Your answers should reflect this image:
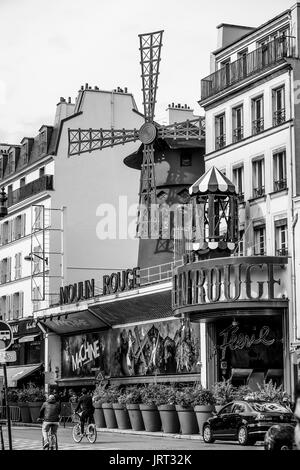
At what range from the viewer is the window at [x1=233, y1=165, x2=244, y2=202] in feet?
130

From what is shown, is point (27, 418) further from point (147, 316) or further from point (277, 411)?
point (277, 411)

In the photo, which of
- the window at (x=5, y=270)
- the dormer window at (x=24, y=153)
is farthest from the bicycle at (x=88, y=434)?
the dormer window at (x=24, y=153)

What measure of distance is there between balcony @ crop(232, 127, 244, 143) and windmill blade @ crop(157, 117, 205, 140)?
14.5 feet

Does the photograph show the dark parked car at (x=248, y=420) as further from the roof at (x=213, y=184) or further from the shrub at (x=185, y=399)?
the roof at (x=213, y=184)

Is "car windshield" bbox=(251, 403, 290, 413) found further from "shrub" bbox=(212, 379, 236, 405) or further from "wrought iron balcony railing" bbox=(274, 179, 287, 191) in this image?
"wrought iron balcony railing" bbox=(274, 179, 287, 191)

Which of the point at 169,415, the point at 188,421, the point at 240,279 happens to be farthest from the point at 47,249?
the point at 188,421

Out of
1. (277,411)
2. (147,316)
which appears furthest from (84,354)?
(277,411)

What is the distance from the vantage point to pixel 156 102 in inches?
1855

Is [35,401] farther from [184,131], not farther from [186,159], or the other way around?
[184,131]

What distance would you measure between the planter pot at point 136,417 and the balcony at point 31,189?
2191 cm

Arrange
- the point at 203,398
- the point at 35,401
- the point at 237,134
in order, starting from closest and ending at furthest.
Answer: the point at 203,398 → the point at 237,134 → the point at 35,401

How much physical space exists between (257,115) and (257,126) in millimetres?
439

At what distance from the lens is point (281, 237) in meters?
37.1
